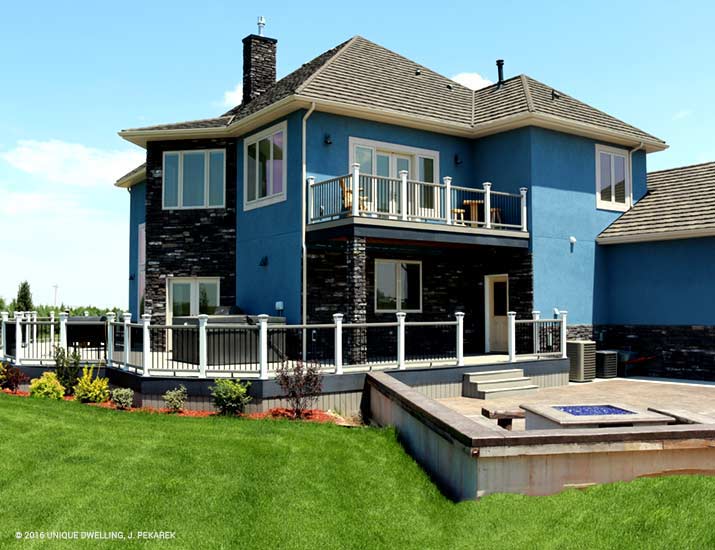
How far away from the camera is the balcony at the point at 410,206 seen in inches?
583

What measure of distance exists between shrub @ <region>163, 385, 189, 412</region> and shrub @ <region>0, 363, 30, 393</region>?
4.92 m

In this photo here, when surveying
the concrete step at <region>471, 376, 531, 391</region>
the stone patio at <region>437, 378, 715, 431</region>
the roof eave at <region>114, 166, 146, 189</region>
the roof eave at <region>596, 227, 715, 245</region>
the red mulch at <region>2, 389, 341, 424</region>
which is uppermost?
the roof eave at <region>114, 166, 146, 189</region>

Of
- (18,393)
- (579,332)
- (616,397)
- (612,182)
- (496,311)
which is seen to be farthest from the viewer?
(612,182)

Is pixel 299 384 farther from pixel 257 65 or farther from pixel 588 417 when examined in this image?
pixel 257 65

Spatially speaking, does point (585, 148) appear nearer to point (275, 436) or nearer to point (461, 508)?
point (275, 436)

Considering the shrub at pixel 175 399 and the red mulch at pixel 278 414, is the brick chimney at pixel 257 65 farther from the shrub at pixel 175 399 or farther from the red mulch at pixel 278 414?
the red mulch at pixel 278 414

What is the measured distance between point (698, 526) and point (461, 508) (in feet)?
6.83

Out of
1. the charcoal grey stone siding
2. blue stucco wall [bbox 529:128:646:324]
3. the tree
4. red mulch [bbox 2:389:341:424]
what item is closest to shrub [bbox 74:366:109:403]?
red mulch [bbox 2:389:341:424]

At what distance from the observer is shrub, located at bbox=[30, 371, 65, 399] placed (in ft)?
43.6

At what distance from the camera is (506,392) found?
569 inches

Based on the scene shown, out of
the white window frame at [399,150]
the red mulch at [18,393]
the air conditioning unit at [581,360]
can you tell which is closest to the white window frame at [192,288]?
the red mulch at [18,393]

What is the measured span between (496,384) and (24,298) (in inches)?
947

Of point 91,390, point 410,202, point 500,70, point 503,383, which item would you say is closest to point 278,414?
point 91,390

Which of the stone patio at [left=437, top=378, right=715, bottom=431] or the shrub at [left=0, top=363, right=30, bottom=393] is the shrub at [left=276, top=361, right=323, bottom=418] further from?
the shrub at [left=0, top=363, right=30, bottom=393]
